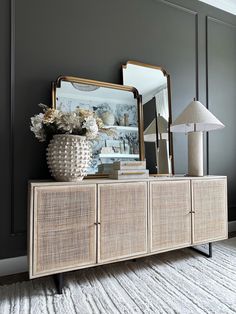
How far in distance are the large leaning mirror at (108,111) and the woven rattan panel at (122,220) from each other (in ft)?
1.22

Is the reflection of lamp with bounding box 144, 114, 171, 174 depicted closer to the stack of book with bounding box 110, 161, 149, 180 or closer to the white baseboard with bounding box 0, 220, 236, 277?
the stack of book with bounding box 110, 161, 149, 180

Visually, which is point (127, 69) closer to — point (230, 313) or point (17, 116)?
point (17, 116)

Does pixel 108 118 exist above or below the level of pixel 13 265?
above

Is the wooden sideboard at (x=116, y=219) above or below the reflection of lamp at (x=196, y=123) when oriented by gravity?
below

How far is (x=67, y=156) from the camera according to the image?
5.24 feet

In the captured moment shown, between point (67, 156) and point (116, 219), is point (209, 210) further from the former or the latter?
point (67, 156)

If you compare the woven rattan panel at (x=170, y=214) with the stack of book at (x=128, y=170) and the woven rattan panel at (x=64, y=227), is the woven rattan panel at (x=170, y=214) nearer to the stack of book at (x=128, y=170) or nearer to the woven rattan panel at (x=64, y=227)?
the stack of book at (x=128, y=170)

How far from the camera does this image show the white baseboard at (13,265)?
1.79 meters

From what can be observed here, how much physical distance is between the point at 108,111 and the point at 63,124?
624 millimetres

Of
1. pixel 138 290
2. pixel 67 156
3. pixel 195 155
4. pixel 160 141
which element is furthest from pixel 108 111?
pixel 138 290

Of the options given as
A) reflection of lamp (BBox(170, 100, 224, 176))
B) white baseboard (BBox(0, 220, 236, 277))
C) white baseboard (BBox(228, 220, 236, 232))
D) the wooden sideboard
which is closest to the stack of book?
the wooden sideboard

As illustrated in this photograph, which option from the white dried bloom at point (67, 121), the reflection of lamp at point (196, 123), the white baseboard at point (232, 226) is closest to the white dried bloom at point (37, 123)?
the white dried bloom at point (67, 121)

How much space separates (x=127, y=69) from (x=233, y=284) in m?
1.89

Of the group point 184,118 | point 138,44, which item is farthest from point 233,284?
point 138,44
